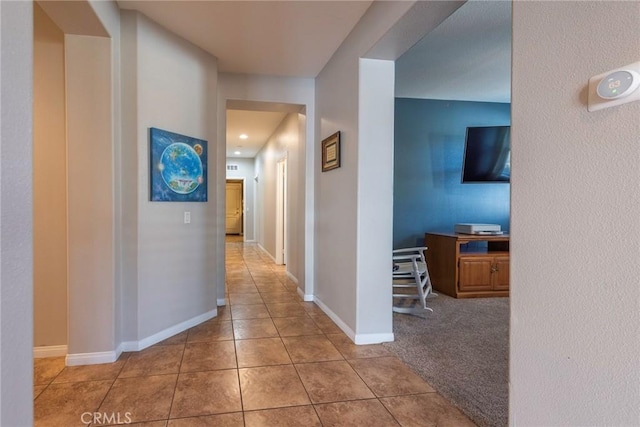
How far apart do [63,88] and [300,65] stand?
2182 millimetres

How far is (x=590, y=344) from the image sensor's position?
41.9 inches

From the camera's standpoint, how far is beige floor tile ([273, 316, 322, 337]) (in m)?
3.14

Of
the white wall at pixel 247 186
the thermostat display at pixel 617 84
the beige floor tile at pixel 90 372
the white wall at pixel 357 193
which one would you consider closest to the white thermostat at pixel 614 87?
the thermostat display at pixel 617 84

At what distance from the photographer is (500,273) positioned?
14.5ft

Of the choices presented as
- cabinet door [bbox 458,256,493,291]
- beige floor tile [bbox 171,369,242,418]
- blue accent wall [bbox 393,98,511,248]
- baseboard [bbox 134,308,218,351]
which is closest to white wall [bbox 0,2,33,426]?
beige floor tile [bbox 171,369,242,418]

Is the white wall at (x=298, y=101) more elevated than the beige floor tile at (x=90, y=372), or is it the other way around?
the white wall at (x=298, y=101)

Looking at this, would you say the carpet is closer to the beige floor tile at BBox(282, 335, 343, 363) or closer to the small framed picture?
the beige floor tile at BBox(282, 335, 343, 363)

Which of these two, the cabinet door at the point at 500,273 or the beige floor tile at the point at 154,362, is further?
the cabinet door at the point at 500,273

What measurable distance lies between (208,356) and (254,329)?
64 cm

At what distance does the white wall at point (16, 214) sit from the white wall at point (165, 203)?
6.21 feet

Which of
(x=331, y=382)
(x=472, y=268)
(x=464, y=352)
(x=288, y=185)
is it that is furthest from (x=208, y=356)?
(x=288, y=185)

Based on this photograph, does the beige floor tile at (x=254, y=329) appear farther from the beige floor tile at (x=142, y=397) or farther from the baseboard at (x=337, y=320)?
the beige floor tile at (x=142, y=397)

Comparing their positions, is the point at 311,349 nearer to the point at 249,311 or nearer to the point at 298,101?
the point at 249,311

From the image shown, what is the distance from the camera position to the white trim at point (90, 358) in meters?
2.50
